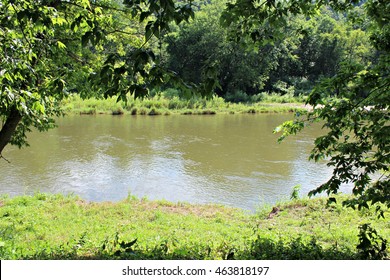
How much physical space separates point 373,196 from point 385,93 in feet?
3.46

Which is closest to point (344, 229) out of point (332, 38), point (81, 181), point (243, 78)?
point (81, 181)

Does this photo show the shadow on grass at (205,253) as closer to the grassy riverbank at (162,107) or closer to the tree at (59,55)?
the tree at (59,55)

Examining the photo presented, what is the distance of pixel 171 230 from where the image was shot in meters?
6.89

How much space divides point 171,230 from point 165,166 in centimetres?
802

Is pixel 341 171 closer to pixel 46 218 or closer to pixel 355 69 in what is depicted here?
pixel 355 69

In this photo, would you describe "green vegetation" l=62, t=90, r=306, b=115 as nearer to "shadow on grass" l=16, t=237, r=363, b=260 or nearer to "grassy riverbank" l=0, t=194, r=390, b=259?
"grassy riverbank" l=0, t=194, r=390, b=259

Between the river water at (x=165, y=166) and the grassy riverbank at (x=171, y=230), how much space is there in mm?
1780

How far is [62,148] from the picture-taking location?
701 inches

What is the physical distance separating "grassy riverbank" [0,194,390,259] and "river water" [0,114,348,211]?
1780 millimetres

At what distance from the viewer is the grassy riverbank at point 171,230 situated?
4.49 m

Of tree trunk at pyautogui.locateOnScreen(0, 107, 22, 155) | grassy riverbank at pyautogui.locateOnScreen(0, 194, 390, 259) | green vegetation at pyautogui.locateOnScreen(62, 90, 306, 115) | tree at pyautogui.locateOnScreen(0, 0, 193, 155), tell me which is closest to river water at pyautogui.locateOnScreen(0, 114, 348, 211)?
grassy riverbank at pyautogui.locateOnScreen(0, 194, 390, 259)

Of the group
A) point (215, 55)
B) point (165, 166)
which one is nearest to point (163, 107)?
point (215, 55)

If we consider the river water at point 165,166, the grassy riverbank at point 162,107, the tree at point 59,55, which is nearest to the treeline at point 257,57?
the grassy riverbank at point 162,107

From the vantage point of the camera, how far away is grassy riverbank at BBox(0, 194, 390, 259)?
4488 mm
